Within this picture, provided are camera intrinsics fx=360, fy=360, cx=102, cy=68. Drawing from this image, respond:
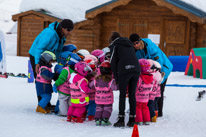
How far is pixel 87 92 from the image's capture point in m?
6.05

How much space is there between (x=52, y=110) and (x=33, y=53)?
117 centimetres

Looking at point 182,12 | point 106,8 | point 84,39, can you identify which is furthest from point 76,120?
point 84,39

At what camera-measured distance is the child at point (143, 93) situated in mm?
5820

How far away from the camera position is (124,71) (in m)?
5.54

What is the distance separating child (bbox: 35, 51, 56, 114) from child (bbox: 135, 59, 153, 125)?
1.65 m

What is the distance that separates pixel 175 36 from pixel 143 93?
515 inches

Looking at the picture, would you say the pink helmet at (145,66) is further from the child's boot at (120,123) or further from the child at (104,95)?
the child's boot at (120,123)

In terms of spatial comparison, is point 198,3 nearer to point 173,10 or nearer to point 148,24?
point 148,24

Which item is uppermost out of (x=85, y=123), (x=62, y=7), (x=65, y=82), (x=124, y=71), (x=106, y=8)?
(x=62, y=7)

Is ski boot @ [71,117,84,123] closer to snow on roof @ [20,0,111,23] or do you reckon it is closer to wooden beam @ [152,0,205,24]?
wooden beam @ [152,0,205,24]

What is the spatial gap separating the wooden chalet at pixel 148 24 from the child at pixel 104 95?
1207 cm

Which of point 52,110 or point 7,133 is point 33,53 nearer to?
point 52,110

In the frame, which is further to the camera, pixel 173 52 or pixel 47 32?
pixel 173 52

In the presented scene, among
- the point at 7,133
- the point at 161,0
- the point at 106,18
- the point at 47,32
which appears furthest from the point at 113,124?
the point at 106,18
